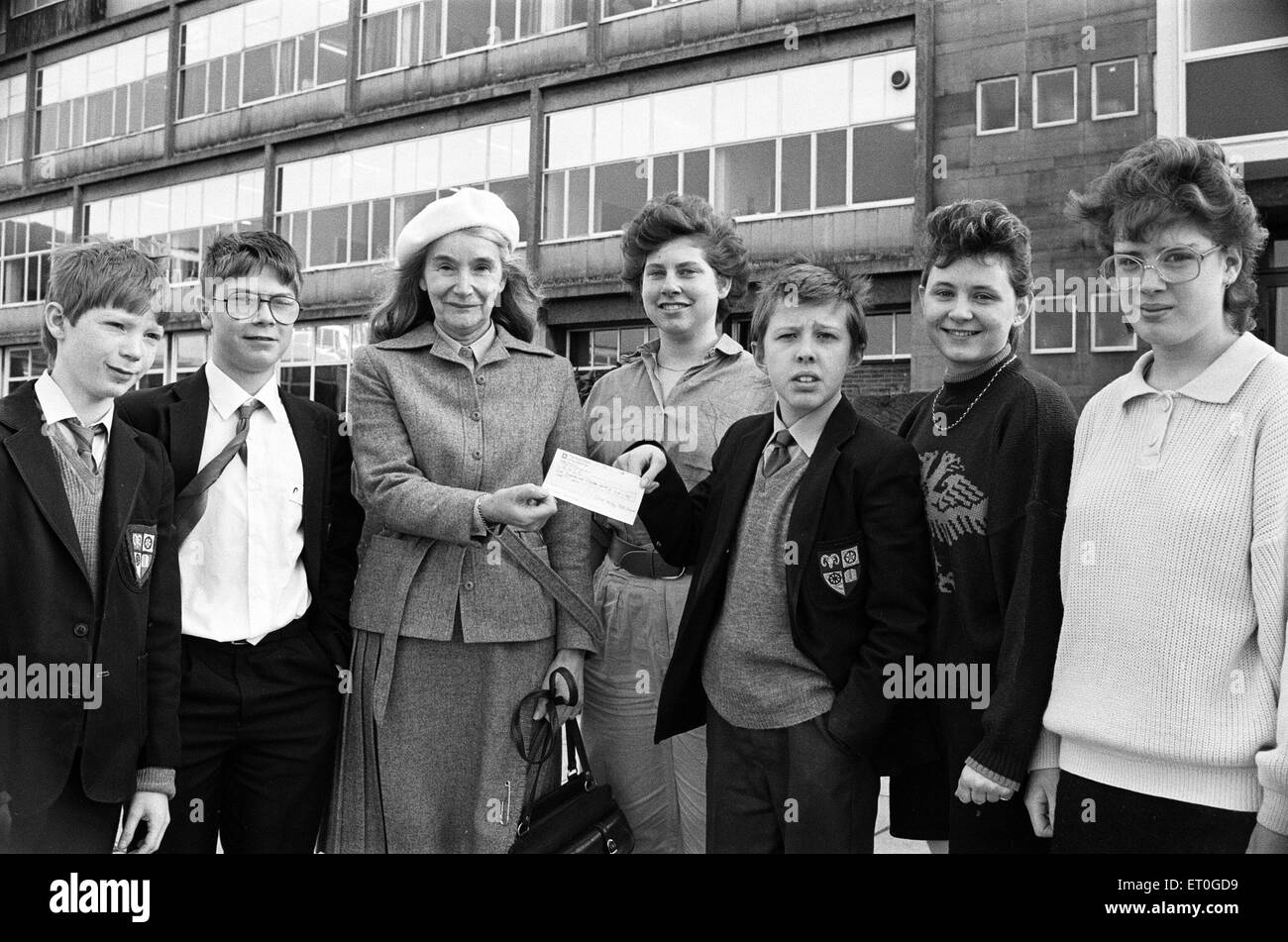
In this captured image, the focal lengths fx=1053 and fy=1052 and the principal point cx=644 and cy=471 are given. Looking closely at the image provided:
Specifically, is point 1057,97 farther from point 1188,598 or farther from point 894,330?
point 1188,598

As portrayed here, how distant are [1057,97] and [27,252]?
24.9 m

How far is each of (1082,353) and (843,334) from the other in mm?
11840

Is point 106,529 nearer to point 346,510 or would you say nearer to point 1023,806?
point 346,510

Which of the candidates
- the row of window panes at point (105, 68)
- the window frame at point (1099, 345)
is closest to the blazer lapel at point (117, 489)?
the window frame at point (1099, 345)

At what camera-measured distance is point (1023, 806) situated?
2.50 metres

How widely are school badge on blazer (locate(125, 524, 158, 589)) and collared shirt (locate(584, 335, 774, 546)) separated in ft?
4.21

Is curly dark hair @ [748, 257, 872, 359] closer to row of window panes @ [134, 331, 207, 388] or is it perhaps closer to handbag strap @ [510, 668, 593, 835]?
handbag strap @ [510, 668, 593, 835]

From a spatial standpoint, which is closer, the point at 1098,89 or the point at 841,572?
the point at 841,572

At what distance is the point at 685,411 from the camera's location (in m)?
3.34

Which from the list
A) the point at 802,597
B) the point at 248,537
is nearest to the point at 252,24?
the point at 248,537

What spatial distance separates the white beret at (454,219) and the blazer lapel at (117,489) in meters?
Answer: 0.91

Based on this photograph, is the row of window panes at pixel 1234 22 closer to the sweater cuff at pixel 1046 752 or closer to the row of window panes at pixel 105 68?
the sweater cuff at pixel 1046 752

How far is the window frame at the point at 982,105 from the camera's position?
45.9 feet

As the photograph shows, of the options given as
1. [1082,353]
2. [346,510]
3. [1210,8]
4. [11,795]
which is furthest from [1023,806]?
[1210,8]
